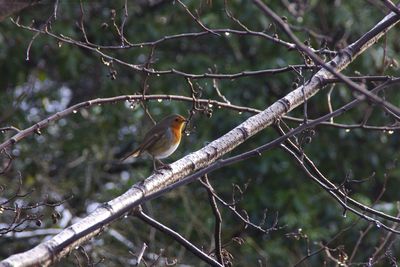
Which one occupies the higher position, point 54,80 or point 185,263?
point 54,80

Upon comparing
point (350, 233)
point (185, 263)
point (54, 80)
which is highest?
point (54, 80)

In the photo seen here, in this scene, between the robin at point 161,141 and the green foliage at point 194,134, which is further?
the green foliage at point 194,134

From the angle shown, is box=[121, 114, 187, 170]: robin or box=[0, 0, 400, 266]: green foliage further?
box=[0, 0, 400, 266]: green foliage

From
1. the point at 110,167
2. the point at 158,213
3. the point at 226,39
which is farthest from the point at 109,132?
the point at 226,39

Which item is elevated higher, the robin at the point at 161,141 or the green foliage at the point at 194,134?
the green foliage at the point at 194,134

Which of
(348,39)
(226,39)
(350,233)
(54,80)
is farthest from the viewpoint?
(54,80)

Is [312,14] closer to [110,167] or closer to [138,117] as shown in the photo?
[138,117]

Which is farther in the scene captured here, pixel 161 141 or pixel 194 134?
pixel 194 134

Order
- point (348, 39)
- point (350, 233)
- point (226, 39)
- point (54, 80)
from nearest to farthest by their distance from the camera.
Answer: point (350, 233) → point (348, 39) → point (226, 39) → point (54, 80)

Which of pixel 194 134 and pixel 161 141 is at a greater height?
pixel 194 134

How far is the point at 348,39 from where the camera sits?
691cm

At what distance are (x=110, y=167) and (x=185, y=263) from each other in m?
1.26

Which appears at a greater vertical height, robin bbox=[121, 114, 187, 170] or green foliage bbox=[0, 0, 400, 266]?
green foliage bbox=[0, 0, 400, 266]

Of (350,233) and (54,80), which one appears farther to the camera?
(54,80)
